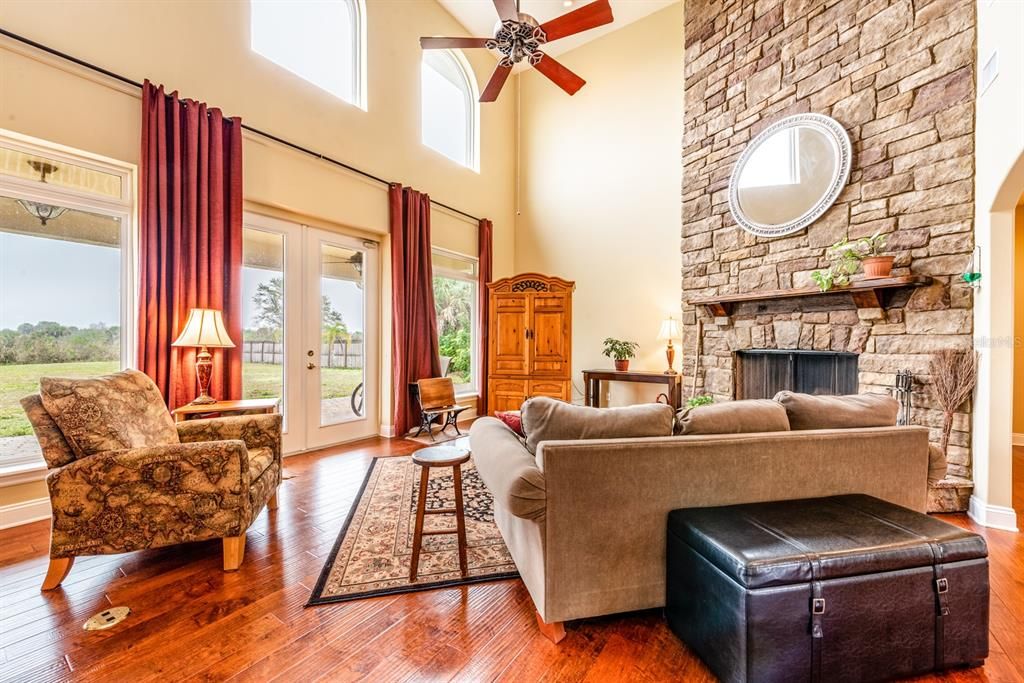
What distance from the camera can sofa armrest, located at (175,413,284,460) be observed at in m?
2.55

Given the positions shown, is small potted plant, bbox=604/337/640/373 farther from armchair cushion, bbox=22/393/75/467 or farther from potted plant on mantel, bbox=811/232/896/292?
armchair cushion, bbox=22/393/75/467

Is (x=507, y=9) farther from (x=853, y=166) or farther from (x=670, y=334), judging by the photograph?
(x=670, y=334)

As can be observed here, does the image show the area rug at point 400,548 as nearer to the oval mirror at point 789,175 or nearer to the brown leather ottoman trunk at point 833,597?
the brown leather ottoman trunk at point 833,597

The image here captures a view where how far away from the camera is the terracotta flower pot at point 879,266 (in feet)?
10.0

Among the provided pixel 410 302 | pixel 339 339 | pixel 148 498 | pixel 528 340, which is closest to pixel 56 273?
pixel 148 498

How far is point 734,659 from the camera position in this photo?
1.32 m

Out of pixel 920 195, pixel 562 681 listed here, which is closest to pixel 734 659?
pixel 562 681

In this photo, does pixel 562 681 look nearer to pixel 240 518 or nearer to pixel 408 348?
pixel 240 518

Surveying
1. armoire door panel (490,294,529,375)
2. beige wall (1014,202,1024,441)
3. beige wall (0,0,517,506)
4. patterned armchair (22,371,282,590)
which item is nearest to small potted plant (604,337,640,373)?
armoire door panel (490,294,529,375)

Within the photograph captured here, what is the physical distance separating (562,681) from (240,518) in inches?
64.4

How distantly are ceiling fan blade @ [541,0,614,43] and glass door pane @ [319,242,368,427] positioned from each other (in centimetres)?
280

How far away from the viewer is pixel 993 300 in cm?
261

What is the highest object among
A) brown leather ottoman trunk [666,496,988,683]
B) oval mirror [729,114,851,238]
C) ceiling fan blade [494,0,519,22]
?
ceiling fan blade [494,0,519,22]

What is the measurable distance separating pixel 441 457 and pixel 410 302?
307 centimetres
